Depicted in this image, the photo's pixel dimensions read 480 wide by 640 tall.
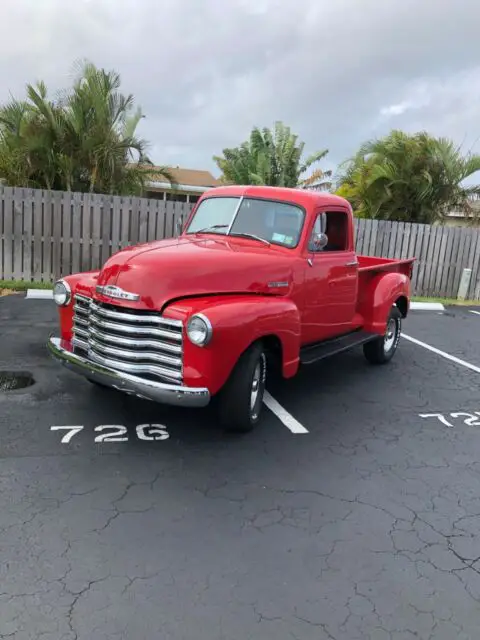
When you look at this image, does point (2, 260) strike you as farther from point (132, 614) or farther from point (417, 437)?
point (132, 614)

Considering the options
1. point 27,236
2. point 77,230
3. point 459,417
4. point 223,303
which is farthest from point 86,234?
point 459,417

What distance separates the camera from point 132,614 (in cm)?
244

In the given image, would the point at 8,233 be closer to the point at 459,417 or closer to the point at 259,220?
the point at 259,220

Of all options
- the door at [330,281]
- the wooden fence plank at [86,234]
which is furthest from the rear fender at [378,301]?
the wooden fence plank at [86,234]

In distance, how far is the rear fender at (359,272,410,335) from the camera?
21.4 ft


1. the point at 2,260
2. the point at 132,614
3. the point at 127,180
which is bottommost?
the point at 132,614

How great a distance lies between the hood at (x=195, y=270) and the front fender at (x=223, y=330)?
142mm

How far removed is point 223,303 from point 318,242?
1.68 meters

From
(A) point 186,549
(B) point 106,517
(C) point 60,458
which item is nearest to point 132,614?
(A) point 186,549

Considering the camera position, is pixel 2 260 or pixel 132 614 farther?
pixel 2 260

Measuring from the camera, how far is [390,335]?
717 cm

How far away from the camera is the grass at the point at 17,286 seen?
10297 mm

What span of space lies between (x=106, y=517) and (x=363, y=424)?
262cm

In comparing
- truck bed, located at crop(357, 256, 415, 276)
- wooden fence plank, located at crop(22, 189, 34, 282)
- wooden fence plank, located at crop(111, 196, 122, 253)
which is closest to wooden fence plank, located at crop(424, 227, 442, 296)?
truck bed, located at crop(357, 256, 415, 276)
